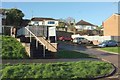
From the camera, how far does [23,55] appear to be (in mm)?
18891

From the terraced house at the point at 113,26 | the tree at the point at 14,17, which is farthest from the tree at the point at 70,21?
the tree at the point at 14,17

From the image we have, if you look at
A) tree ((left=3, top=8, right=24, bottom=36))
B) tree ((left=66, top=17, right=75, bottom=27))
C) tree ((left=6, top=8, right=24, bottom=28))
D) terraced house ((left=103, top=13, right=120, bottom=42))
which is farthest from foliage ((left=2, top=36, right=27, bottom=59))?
tree ((left=66, top=17, right=75, bottom=27))

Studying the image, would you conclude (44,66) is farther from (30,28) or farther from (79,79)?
(30,28)

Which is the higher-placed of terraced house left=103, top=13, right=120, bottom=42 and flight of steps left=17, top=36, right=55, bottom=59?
terraced house left=103, top=13, right=120, bottom=42

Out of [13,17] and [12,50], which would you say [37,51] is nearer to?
[12,50]

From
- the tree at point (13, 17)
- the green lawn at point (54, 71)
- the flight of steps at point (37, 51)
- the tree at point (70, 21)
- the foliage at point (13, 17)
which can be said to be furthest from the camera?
the tree at point (70, 21)

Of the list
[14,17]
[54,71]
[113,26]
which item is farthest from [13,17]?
[54,71]

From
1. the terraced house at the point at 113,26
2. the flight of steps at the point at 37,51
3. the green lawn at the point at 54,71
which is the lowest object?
the green lawn at the point at 54,71

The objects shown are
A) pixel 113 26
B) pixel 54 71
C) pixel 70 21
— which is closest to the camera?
pixel 54 71

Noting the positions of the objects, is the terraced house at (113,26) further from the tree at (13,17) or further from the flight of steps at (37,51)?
the flight of steps at (37,51)

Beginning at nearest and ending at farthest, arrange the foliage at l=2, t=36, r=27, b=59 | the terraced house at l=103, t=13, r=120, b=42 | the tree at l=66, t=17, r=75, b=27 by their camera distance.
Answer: the foliage at l=2, t=36, r=27, b=59, the terraced house at l=103, t=13, r=120, b=42, the tree at l=66, t=17, r=75, b=27

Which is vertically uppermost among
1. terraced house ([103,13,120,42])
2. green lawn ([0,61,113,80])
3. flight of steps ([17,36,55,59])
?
terraced house ([103,13,120,42])

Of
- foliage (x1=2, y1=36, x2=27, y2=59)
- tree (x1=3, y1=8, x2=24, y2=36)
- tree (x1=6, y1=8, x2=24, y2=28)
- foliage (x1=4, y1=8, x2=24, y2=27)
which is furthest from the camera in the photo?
foliage (x1=4, y1=8, x2=24, y2=27)

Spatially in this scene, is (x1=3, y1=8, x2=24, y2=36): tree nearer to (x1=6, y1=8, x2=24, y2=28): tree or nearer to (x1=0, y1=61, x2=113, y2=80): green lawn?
(x1=6, y1=8, x2=24, y2=28): tree
